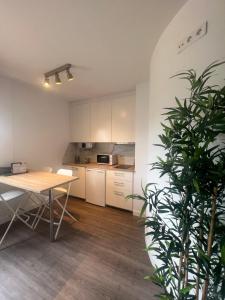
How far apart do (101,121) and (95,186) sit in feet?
4.72

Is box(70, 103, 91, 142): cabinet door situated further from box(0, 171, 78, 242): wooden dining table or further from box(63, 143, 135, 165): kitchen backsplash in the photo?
box(0, 171, 78, 242): wooden dining table

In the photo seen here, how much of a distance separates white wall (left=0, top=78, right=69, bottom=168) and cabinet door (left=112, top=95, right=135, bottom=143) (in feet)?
4.49

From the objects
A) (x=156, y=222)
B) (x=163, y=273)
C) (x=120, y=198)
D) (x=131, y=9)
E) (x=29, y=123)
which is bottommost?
(x=120, y=198)

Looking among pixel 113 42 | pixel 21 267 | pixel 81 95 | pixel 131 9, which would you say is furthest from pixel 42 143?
pixel 131 9

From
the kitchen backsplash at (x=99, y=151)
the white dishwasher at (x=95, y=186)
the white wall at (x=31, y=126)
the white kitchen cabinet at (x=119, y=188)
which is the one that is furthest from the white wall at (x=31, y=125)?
the white kitchen cabinet at (x=119, y=188)

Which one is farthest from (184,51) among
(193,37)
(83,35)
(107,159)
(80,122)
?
(80,122)

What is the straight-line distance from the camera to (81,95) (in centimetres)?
372

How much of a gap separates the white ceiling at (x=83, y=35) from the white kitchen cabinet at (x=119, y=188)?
181 centimetres

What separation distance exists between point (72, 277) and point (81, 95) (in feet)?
10.7

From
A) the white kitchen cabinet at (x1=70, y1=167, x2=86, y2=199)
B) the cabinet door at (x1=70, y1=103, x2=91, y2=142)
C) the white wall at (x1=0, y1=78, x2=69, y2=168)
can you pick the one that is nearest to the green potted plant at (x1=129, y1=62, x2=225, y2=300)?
the white wall at (x1=0, y1=78, x2=69, y2=168)

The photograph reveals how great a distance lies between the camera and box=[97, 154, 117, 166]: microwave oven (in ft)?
12.3

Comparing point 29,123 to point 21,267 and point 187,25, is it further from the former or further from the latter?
point 187,25

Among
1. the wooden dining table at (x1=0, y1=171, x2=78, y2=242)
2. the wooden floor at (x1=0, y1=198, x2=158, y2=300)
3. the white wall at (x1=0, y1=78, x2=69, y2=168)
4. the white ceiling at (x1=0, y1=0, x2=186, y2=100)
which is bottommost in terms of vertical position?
the wooden floor at (x1=0, y1=198, x2=158, y2=300)

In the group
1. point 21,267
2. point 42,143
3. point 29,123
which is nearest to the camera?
point 21,267
